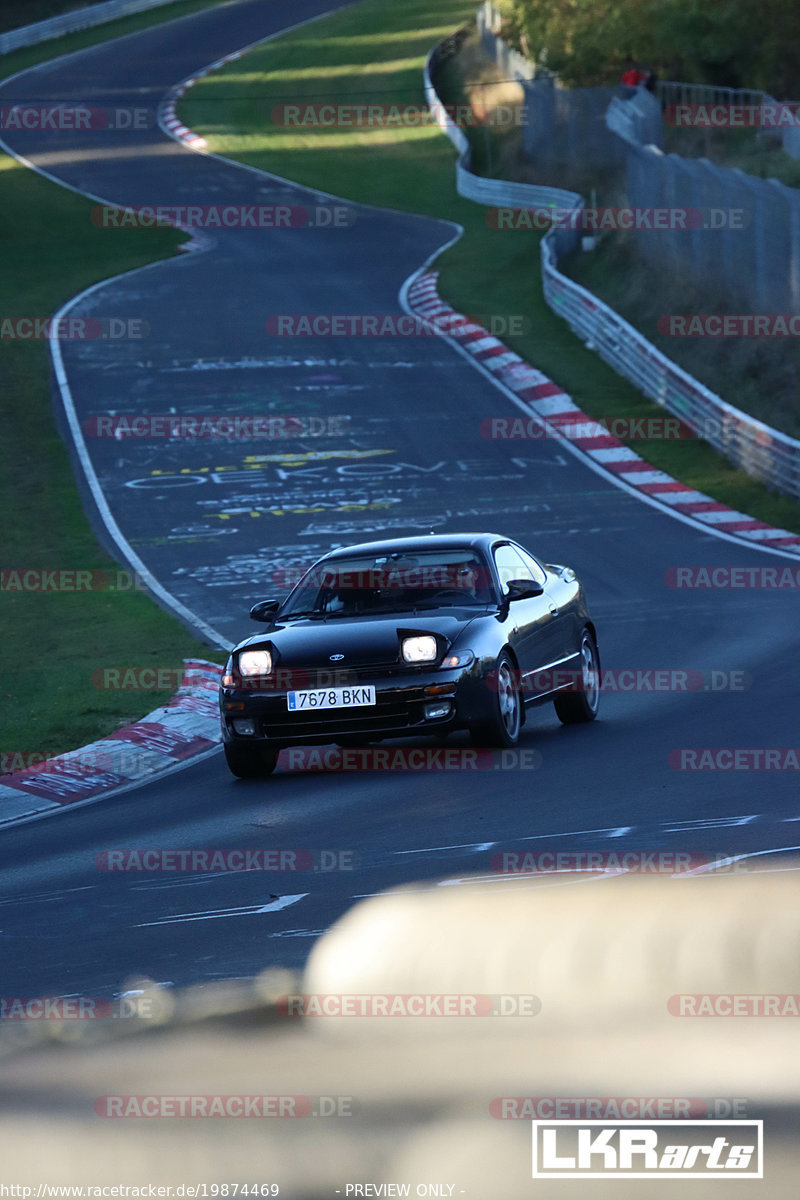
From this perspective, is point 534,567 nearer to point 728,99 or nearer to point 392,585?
point 392,585

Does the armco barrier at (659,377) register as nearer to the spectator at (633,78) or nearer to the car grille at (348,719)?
the spectator at (633,78)

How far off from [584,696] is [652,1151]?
9753 millimetres

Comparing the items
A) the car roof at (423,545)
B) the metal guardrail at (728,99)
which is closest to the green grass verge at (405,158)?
the metal guardrail at (728,99)

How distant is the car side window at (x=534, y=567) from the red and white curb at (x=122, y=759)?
2.49 m

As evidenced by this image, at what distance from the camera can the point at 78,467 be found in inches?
1029

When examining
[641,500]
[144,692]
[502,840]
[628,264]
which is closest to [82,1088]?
[502,840]

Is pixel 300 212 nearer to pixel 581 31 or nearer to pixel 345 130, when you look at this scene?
pixel 581 31

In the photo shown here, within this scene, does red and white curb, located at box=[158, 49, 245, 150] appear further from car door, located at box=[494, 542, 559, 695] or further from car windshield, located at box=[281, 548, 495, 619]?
car windshield, located at box=[281, 548, 495, 619]

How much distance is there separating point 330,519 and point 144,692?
9.29m

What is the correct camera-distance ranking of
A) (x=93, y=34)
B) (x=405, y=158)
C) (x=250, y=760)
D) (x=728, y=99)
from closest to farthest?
(x=250, y=760)
(x=728, y=99)
(x=405, y=158)
(x=93, y=34)

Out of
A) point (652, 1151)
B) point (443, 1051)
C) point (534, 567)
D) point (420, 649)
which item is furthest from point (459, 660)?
point (652, 1151)

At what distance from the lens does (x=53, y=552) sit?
21.2m

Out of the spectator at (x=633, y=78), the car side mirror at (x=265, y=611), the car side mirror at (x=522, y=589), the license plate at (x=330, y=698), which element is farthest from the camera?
the spectator at (x=633, y=78)

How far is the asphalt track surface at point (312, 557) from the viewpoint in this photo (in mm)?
7574
